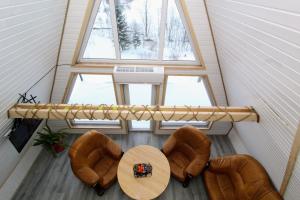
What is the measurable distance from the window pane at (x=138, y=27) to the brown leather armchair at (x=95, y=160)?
1.71m

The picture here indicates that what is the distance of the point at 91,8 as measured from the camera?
3.18m

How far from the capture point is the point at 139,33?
363 centimetres

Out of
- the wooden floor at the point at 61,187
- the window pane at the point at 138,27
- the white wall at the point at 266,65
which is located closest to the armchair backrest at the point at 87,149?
the wooden floor at the point at 61,187

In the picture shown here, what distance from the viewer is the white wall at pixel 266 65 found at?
1.62m

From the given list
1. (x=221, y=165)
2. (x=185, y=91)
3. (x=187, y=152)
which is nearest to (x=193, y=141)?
(x=187, y=152)

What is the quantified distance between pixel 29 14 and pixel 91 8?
3.86 feet

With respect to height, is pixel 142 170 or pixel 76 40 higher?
pixel 76 40

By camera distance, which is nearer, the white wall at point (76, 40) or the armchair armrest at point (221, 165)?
the white wall at point (76, 40)

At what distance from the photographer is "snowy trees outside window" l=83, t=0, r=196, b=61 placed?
3316 mm

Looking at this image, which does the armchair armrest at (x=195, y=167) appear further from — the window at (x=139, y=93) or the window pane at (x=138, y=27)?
the window pane at (x=138, y=27)

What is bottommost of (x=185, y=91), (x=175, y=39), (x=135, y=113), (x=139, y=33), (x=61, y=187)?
(x=61, y=187)

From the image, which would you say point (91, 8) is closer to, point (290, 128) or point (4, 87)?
point (4, 87)

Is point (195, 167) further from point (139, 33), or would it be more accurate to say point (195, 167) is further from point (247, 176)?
point (139, 33)

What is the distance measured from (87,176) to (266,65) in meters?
2.94
